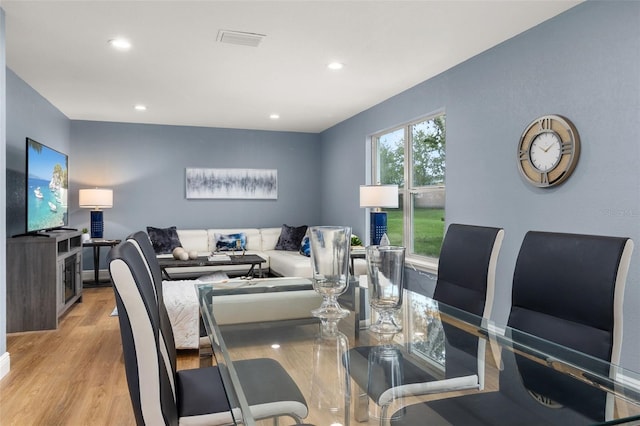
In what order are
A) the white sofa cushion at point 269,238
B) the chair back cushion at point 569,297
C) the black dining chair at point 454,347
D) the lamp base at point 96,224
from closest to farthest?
1. the black dining chair at point 454,347
2. the chair back cushion at point 569,297
3. the lamp base at point 96,224
4. the white sofa cushion at point 269,238

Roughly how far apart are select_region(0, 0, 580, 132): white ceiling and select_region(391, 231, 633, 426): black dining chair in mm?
1852

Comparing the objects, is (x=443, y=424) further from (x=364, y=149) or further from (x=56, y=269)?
(x=364, y=149)

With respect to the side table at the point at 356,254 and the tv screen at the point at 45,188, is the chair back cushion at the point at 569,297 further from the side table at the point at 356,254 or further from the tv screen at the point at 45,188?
the tv screen at the point at 45,188

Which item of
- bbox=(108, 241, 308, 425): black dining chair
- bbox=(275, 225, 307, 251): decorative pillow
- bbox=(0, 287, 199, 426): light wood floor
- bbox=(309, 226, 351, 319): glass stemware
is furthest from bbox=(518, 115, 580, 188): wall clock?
bbox=(275, 225, 307, 251): decorative pillow

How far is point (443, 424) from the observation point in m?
0.98

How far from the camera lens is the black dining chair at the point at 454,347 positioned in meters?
1.12

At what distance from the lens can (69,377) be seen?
2.91 meters

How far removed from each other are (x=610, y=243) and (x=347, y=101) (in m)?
4.12

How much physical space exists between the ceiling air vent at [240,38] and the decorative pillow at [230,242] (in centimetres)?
371

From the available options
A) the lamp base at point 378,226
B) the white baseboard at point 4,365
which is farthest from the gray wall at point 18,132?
the lamp base at point 378,226

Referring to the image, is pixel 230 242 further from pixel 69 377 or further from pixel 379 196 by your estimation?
pixel 69 377

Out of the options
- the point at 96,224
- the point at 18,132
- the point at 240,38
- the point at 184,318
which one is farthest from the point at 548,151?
the point at 96,224

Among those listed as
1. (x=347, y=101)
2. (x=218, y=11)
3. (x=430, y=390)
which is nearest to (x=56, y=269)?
(x=218, y=11)

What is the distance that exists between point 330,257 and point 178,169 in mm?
5856
